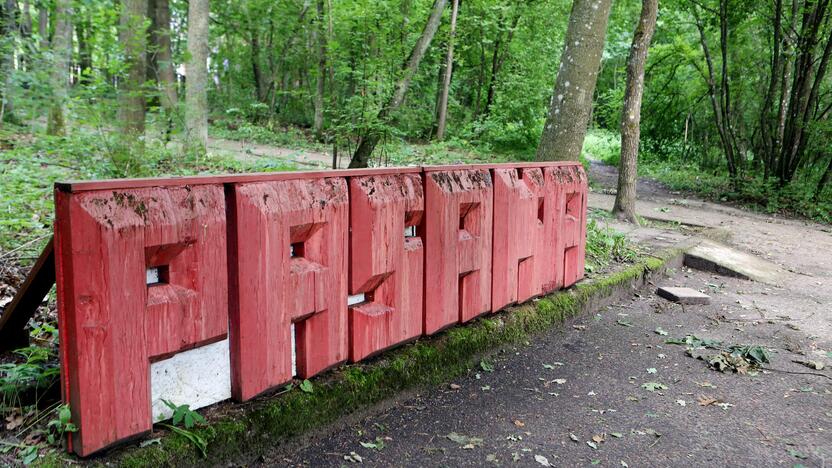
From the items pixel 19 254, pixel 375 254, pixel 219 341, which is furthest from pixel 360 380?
pixel 19 254

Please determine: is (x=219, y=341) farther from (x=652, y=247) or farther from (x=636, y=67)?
(x=636, y=67)

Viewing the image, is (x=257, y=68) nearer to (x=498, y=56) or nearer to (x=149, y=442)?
(x=498, y=56)

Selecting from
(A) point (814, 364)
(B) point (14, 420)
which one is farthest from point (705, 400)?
(B) point (14, 420)

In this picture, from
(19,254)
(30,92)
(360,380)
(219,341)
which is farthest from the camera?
(30,92)

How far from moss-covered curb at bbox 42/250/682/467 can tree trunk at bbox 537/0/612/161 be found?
231 cm

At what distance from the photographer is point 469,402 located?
3.63m

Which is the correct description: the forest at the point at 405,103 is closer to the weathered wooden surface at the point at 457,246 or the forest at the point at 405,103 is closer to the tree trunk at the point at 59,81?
the tree trunk at the point at 59,81

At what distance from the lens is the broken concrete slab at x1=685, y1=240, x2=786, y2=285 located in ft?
24.6

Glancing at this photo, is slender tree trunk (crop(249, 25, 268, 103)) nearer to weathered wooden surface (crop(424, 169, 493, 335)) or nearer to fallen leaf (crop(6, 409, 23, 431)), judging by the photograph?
weathered wooden surface (crop(424, 169, 493, 335))

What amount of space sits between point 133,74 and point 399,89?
3.84 meters

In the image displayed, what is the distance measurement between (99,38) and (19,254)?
3822 millimetres

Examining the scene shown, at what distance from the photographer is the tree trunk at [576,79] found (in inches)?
269

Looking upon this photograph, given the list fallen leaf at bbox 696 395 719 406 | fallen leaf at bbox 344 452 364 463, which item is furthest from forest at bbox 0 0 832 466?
fallen leaf at bbox 696 395 719 406

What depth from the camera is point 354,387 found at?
10.3 feet
